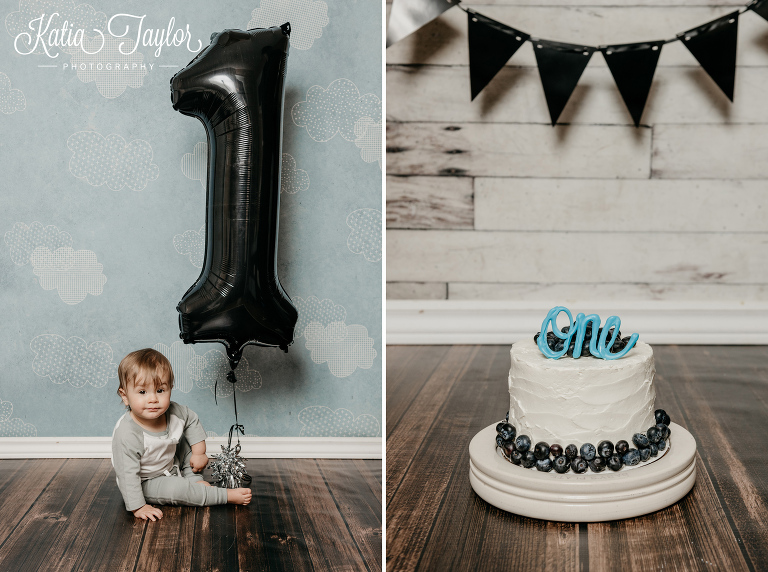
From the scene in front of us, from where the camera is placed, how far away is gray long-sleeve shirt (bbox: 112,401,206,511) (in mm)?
A: 1307

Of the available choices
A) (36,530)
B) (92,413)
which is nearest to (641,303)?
(92,413)

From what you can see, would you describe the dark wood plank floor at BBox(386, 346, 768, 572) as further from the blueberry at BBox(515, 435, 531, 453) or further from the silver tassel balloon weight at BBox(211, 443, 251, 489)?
the silver tassel balloon weight at BBox(211, 443, 251, 489)

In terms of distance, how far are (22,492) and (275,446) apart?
0.58 meters

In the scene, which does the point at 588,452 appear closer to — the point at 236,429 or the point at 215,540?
the point at 215,540

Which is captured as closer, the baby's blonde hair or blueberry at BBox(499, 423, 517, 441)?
blueberry at BBox(499, 423, 517, 441)

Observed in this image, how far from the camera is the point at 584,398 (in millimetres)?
1008

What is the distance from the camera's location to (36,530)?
1.23 metres

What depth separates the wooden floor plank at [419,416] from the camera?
1.26m

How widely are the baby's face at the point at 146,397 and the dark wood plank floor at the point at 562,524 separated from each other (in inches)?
19.1

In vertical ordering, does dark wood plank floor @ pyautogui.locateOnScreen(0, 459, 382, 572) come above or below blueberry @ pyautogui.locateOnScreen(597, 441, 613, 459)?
below

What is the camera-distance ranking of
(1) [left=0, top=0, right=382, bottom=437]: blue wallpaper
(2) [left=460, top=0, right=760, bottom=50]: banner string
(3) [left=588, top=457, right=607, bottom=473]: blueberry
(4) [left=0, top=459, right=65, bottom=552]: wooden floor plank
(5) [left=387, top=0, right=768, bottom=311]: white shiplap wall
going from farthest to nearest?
(5) [left=387, top=0, right=768, bottom=311]: white shiplap wall → (2) [left=460, top=0, right=760, bottom=50]: banner string → (1) [left=0, top=0, right=382, bottom=437]: blue wallpaper → (4) [left=0, top=459, right=65, bottom=552]: wooden floor plank → (3) [left=588, top=457, right=607, bottom=473]: blueberry

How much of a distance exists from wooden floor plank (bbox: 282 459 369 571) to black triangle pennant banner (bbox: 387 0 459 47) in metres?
1.38

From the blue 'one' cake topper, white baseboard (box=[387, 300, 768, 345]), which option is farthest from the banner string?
the blue 'one' cake topper

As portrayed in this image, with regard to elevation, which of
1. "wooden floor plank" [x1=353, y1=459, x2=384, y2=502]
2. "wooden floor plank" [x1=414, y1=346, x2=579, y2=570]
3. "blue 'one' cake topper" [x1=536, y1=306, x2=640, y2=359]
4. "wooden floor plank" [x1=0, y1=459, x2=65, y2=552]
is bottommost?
"wooden floor plank" [x1=353, y1=459, x2=384, y2=502]
